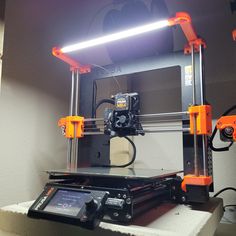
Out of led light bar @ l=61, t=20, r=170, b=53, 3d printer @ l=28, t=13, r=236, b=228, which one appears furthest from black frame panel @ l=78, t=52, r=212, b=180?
led light bar @ l=61, t=20, r=170, b=53

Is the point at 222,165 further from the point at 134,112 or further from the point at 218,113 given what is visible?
the point at 134,112

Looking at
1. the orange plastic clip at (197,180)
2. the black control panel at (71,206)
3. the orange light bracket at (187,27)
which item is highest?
the orange light bracket at (187,27)

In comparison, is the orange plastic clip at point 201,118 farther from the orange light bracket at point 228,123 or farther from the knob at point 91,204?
the knob at point 91,204

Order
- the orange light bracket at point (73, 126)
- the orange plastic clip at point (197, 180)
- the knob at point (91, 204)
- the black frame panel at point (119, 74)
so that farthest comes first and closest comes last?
the orange light bracket at point (73, 126) < the black frame panel at point (119, 74) < the orange plastic clip at point (197, 180) < the knob at point (91, 204)

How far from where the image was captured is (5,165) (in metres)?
1.05

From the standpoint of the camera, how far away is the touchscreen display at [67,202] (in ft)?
2.10

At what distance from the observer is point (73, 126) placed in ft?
3.77

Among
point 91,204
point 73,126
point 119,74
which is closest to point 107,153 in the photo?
point 73,126

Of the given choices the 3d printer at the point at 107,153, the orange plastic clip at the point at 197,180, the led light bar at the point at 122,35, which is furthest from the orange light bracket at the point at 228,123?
the led light bar at the point at 122,35

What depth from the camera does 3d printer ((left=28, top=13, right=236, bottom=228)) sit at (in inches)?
25.7

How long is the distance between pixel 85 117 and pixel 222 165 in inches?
30.2

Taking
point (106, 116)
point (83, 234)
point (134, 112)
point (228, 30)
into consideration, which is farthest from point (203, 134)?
point (228, 30)

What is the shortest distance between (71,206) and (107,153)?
0.59m

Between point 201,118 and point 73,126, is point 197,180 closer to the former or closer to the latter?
point 201,118
